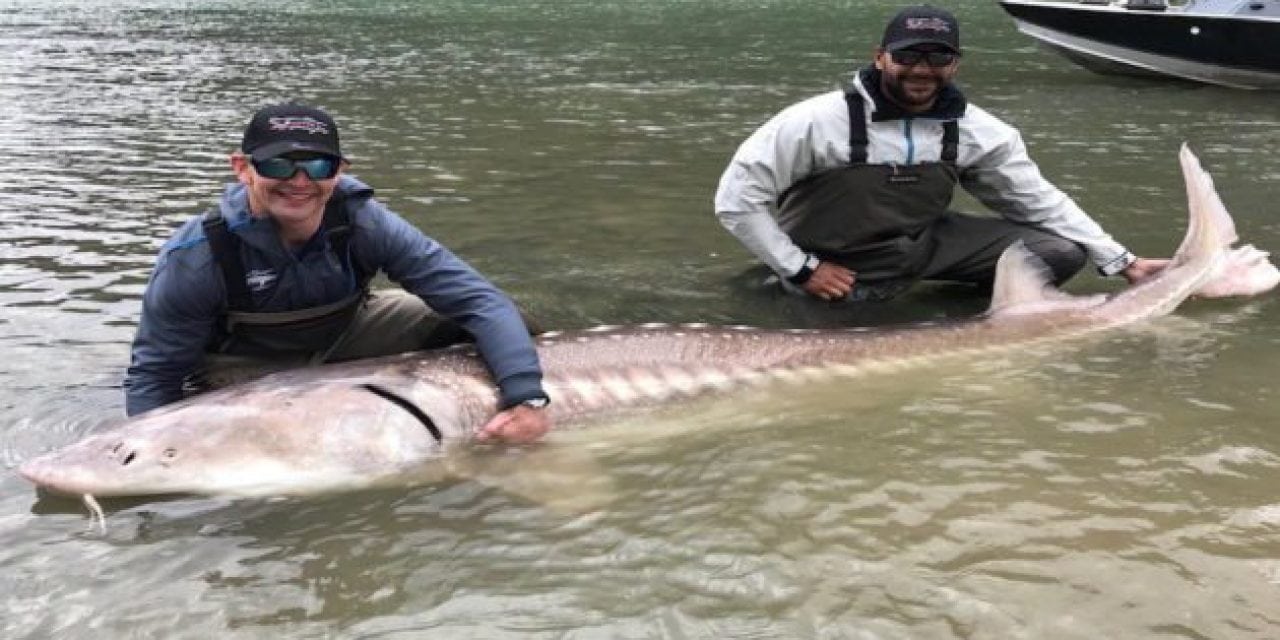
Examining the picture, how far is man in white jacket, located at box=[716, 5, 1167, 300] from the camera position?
5.50 metres

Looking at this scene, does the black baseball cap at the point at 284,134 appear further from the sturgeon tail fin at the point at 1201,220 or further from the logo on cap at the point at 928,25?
the sturgeon tail fin at the point at 1201,220

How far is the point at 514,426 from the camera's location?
4.11m

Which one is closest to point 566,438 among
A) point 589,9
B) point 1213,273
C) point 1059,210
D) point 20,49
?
point 1059,210

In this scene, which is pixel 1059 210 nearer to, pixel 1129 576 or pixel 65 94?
pixel 1129 576

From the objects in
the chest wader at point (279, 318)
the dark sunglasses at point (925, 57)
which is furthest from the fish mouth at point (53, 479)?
the dark sunglasses at point (925, 57)

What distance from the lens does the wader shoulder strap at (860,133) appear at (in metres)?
5.57

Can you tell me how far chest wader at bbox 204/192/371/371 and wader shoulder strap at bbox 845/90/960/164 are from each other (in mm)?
2378

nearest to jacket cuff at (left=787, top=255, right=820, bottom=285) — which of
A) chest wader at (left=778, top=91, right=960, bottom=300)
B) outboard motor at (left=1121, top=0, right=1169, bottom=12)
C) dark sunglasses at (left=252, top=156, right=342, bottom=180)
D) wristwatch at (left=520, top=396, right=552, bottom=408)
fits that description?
chest wader at (left=778, top=91, right=960, bottom=300)

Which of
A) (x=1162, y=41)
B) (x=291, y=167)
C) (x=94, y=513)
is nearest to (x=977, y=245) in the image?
(x=291, y=167)

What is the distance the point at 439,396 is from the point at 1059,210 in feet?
11.6

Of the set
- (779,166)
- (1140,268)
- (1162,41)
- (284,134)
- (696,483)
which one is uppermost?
(284,134)

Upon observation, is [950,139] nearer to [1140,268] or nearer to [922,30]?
[922,30]

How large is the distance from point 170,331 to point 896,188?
343 centimetres

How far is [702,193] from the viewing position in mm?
9250
